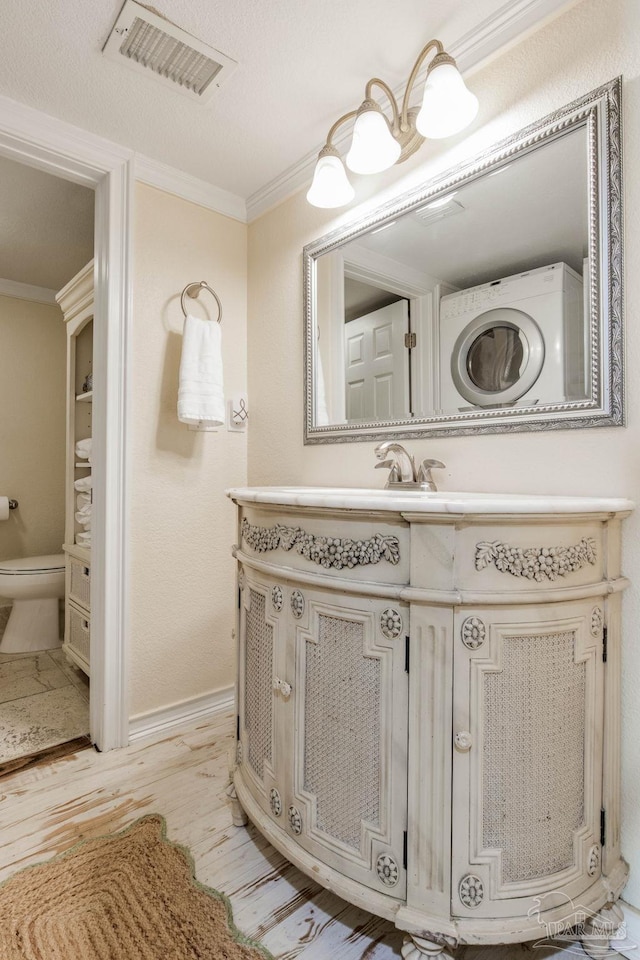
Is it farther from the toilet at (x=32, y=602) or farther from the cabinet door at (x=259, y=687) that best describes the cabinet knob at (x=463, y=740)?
the toilet at (x=32, y=602)

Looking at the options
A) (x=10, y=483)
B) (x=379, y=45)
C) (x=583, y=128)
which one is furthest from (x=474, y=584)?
(x=10, y=483)

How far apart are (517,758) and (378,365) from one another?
1.15 metres

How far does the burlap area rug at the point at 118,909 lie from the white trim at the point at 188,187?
2.17 metres

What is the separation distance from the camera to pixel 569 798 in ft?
3.03

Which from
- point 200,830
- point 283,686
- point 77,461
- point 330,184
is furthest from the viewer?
point 77,461

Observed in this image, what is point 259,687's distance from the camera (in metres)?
1.22

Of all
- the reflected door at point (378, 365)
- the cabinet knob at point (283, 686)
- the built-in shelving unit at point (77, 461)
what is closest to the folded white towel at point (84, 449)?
the built-in shelving unit at point (77, 461)

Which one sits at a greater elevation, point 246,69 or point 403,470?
point 246,69

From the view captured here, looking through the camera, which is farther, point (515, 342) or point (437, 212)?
point (437, 212)

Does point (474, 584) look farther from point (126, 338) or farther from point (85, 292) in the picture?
point (85, 292)

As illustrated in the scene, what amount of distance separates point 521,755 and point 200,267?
6.50ft

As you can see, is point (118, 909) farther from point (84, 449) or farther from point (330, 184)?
point (330, 184)

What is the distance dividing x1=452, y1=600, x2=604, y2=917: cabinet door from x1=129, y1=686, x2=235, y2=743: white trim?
1318mm

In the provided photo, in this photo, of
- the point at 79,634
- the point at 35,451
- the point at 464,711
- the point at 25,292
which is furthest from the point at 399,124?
the point at 35,451
